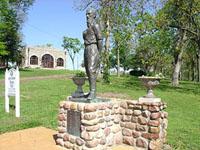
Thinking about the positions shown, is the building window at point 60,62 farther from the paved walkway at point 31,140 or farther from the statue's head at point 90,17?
the statue's head at point 90,17

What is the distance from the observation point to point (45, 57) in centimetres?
6981

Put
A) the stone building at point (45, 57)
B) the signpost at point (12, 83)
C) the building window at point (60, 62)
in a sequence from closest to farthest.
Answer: the signpost at point (12, 83) < the stone building at point (45, 57) < the building window at point (60, 62)

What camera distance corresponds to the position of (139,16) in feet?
71.4

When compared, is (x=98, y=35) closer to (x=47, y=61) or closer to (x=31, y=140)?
(x=31, y=140)

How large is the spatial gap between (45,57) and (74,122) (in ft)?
207

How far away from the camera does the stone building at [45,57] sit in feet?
217

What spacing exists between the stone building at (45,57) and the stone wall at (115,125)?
188 feet

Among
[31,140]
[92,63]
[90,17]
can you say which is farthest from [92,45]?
[31,140]

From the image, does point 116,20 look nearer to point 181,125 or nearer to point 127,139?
point 181,125

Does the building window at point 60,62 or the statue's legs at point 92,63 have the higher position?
the building window at point 60,62

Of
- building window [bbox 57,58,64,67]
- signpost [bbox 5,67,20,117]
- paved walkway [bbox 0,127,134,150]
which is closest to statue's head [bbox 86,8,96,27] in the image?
paved walkway [bbox 0,127,134,150]

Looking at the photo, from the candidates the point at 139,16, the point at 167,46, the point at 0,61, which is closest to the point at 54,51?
the point at 0,61

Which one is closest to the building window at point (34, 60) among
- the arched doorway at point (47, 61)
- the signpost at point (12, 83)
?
the arched doorway at point (47, 61)

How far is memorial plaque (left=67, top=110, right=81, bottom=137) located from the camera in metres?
7.77
